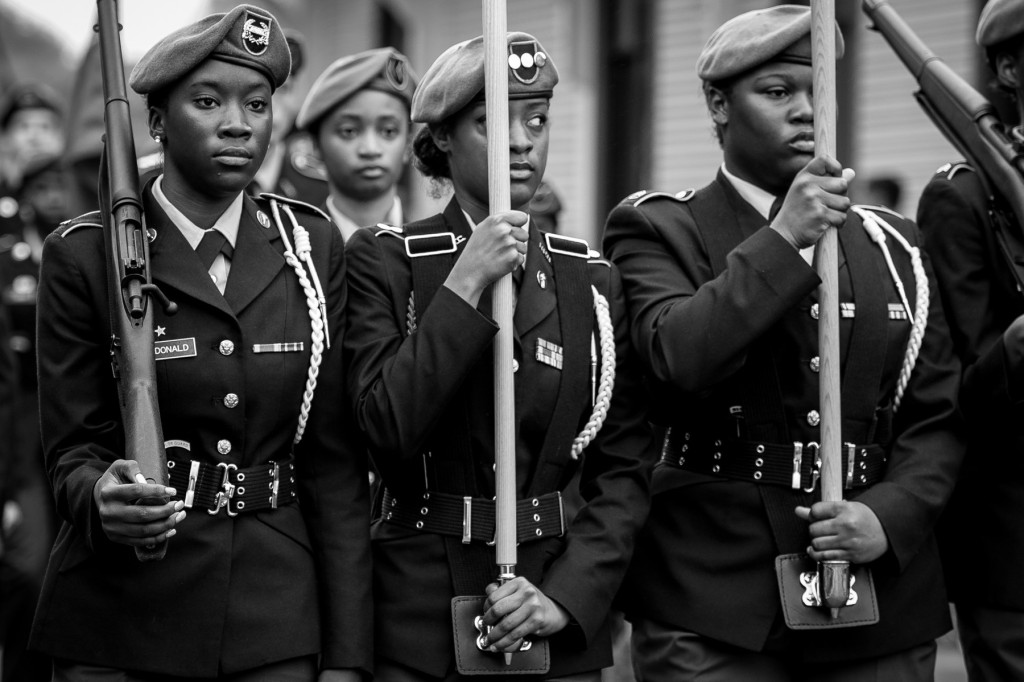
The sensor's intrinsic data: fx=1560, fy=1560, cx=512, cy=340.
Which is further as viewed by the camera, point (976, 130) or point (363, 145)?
point (363, 145)

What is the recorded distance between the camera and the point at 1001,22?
452cm

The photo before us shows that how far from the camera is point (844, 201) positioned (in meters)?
3.83

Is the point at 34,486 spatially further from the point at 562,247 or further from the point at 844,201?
the point at 844,201

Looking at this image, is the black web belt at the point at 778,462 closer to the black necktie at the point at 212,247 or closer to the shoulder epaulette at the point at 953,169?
the shoulder epaulette at the point at 953,169

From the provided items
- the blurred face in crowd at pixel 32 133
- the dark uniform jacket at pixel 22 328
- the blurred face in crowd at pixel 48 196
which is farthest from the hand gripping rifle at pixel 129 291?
the blurred face in crowd at pixel 32 133

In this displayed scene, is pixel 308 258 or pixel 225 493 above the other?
pixel 308 258

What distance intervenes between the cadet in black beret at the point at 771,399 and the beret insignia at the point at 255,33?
1.09 meters

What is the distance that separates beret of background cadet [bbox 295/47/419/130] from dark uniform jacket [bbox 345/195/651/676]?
5.84ft

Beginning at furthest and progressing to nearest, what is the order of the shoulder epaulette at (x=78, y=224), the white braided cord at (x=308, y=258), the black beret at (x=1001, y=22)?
the black beret at (x=1001, y=22) → the white braided cord at (x=308, y=258) → the shoulder epaulette at (x=78, y=224)

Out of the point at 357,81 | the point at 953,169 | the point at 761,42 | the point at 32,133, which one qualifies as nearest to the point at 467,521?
the point at 761,42

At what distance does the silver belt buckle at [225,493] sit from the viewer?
3.66 metres

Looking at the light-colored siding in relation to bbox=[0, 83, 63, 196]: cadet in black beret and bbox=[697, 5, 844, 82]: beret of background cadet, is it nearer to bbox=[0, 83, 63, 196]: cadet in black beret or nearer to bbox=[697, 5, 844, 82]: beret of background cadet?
bbox=[0, 83, 63, 196]: cadet in black beret

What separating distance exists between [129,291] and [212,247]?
1.13ft

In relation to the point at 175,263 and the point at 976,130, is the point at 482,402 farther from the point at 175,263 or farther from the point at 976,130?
the point at 976,130
